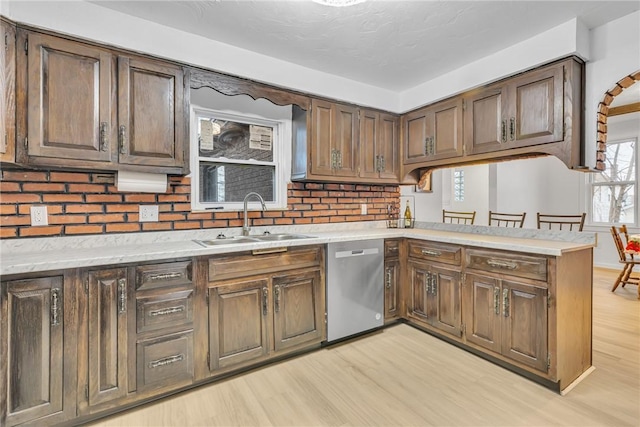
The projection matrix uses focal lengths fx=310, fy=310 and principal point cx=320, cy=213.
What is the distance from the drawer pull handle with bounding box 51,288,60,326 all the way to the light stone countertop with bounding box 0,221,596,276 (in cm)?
14

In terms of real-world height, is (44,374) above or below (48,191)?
below

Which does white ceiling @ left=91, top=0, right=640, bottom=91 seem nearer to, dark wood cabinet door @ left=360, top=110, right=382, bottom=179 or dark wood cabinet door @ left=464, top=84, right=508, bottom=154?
dark wood cabinet door @ left=464, top=84, right=508, bottom=154

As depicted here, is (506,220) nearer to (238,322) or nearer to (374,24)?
(374,24)

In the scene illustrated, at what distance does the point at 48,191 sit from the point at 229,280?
1293 millimetres

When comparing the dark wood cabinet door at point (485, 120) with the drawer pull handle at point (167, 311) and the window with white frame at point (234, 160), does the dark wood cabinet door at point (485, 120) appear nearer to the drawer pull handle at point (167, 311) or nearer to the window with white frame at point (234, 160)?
the window with white frame at point (234, 160)

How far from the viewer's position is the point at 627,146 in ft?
17.5

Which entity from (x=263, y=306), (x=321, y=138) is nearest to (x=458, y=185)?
(x=321, y=138)

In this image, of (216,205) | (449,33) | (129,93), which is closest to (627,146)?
(449,33)

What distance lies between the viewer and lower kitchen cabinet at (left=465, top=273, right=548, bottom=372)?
2.07 metres

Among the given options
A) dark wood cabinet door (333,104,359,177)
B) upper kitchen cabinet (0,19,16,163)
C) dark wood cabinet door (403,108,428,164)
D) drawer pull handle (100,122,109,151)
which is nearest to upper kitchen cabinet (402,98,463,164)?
dark wood cabinet door (403,108,428,164)

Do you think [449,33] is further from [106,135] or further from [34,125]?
[34,125]

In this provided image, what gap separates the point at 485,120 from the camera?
272 centimetres

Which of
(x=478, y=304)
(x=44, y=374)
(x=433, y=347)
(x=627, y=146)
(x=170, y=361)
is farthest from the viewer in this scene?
(x=627, y=146)

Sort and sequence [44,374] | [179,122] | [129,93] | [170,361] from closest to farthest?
[44,374], [170,361], [129,93], [179,122]
